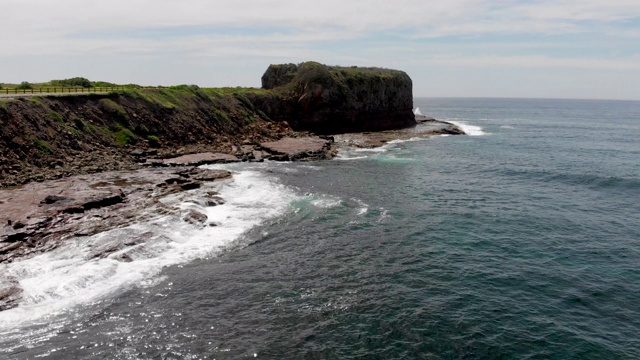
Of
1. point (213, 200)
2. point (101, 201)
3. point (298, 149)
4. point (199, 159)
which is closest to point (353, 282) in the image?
point (213, 200)

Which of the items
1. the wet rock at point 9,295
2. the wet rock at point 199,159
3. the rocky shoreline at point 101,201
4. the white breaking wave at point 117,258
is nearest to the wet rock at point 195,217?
the rocky shoreline at point 101,201

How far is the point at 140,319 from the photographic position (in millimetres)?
22266

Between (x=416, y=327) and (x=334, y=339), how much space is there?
13.4 feet

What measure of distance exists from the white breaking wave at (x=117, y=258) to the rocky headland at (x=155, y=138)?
0.85 meters

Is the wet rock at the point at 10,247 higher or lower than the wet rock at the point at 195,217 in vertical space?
lower

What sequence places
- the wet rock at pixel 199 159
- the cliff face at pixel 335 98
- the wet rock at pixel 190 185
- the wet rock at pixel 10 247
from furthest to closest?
the cliff face at pixel 335 98 → the wet rock at pixel 199 159 → the wet rock at pixel 190 185 → the wet rock at pixel 10 247

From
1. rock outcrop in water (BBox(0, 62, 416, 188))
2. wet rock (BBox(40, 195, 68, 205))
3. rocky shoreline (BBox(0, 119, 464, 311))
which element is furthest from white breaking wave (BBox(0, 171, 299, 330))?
rock outcrop in water (BBox(0, 62, 416, 188))

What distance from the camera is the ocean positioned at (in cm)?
2042

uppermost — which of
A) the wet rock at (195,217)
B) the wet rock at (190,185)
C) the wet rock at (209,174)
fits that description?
the wet rock at (209,174)

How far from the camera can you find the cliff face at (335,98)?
91.2m

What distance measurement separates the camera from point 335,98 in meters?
92.9

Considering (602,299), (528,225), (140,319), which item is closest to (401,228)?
(528,225)

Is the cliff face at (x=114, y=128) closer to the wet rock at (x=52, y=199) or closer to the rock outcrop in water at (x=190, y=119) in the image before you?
the rock outcrop in water at (x=190, y=119)

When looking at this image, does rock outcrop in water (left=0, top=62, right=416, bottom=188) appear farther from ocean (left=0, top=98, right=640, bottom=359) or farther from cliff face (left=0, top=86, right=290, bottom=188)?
ocean (left=0, top=98, right=640, bottom=359)
